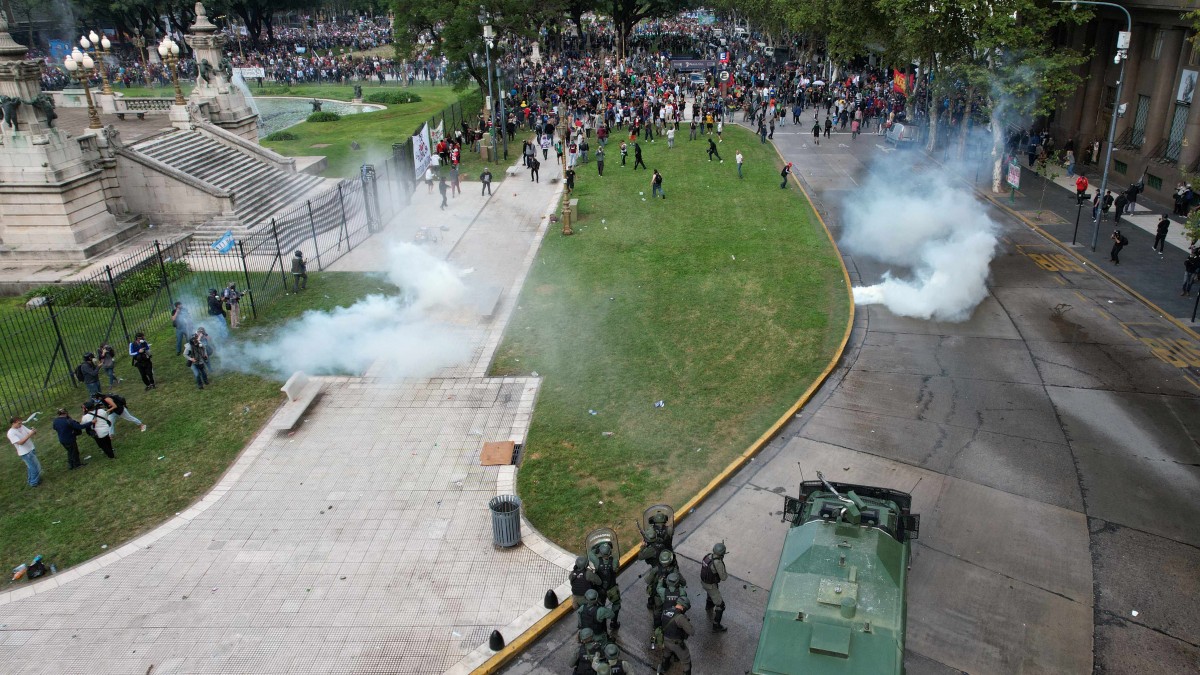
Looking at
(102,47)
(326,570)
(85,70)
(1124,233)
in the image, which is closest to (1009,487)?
(326,570)

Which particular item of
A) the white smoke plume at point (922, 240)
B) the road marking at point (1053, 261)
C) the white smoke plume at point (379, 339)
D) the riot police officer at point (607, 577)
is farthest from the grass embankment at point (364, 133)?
the riot police officer at point (607, 577)

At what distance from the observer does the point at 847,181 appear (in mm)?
32156

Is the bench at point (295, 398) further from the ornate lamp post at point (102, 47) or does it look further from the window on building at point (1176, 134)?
the window on building at point (1176, 134)

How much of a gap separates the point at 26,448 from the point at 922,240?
839 inches

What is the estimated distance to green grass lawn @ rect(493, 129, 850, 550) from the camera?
12875 mm

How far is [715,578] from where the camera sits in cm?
959

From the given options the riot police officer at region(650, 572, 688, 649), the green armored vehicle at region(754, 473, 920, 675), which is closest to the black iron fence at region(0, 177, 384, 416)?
the riot police officer at region(650, 572, 688, 649)

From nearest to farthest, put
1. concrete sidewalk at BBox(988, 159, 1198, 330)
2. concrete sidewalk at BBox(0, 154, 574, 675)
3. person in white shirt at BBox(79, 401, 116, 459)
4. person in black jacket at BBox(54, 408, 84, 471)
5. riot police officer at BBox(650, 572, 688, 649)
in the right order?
1. riot police officer at BBox(650, 572, 688, 649)
2. concrete sidewalk at BBox(0, 154, 574, 675)
3. person in black jacket at BBox(54, 408, 84, 471)
4. person in white shirt at BBox(79, 401, 116, 459)
5. concrete sidewalk at BBox(988, 159, 1198, 330)

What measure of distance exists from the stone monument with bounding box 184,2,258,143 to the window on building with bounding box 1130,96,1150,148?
33.3m

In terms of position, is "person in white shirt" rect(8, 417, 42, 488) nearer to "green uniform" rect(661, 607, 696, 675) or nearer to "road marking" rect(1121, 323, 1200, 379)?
"green uniform" rect(661, 607, 696, 675)

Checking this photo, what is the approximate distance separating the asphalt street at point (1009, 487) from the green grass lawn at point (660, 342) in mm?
869

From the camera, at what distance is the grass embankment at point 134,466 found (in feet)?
39.3

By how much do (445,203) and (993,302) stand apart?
17.2 meters

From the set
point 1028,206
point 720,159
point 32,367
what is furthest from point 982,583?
point 720,159
